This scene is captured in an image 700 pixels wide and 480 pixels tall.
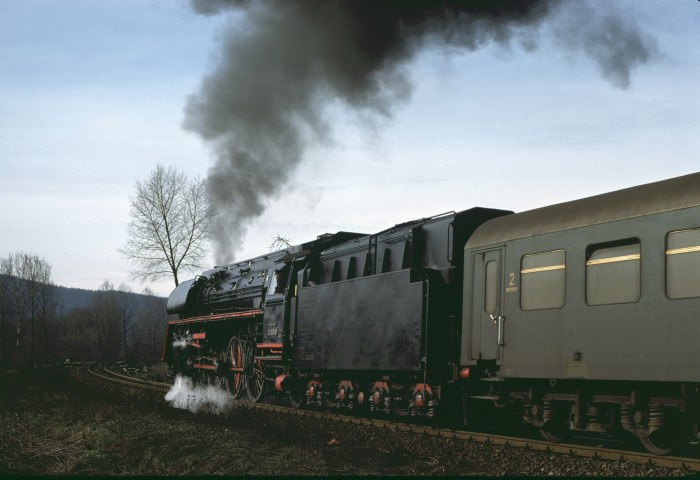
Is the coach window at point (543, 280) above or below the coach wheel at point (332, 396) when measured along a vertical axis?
above

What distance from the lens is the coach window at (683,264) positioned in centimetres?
869

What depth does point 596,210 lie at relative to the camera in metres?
10.2

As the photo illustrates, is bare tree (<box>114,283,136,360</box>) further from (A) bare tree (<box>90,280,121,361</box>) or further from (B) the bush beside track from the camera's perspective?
(B) the bush beside track

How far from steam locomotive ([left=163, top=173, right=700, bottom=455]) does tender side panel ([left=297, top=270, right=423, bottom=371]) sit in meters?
0.04

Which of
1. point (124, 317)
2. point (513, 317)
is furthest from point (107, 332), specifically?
point (513, 317)

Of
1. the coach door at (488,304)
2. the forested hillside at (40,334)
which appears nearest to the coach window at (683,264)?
the coach door at (488,304)

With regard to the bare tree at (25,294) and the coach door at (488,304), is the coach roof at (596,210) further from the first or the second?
the bare tree at (25,294)

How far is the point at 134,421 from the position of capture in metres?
13.9

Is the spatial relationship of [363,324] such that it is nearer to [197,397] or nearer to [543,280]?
[543,280]

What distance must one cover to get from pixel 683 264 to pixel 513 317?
9.74 feet

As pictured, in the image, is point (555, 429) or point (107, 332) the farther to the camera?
point (107, 332)

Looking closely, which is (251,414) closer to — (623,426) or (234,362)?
(234,362)

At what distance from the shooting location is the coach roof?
911cm

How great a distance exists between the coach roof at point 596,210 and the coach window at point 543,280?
→ 1.26 ft
